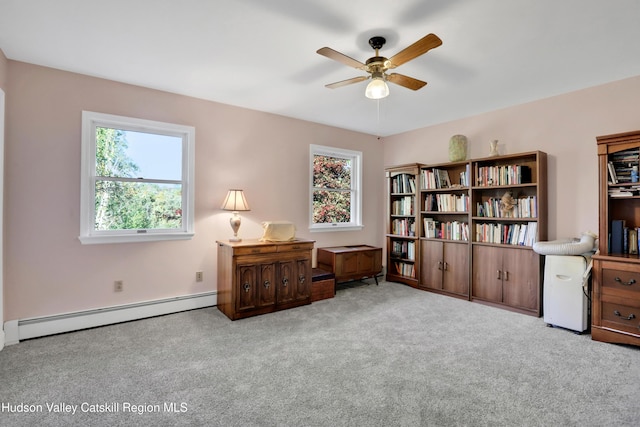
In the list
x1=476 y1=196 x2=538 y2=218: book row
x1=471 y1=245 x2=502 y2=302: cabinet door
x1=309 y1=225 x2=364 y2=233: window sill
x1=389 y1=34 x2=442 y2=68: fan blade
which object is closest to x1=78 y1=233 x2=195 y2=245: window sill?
x1=309 y1=225 x2=364 y2=233: window sill

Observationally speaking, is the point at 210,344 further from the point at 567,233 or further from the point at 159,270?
the point at 567,233

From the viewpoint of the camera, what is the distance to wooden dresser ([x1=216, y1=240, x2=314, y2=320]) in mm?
3328

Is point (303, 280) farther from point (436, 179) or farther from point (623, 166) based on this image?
point (623, 166)

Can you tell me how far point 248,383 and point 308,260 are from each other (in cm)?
187

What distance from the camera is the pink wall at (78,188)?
9.25 feet

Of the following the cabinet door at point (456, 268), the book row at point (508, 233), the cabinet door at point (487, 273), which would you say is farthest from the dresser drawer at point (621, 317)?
the cabinet door at point (456, 268)

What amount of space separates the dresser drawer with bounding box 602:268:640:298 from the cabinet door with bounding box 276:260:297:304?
9.75 ft

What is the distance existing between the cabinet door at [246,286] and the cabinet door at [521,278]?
291 cm

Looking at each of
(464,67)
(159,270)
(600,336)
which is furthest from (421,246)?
(159,270)

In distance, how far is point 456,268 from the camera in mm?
4223

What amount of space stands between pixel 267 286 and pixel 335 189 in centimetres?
212

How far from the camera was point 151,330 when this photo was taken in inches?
119

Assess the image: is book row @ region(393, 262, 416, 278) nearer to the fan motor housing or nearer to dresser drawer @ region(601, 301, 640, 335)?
dresser drawer @ region(601, 301, 640, 335)

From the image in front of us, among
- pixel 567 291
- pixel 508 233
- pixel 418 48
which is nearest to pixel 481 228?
pixel 508 233
